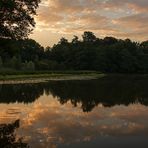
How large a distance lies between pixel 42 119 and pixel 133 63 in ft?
418

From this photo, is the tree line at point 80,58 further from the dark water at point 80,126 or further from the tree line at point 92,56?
the dark water at point 80,126

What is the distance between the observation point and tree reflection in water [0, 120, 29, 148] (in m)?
15.4

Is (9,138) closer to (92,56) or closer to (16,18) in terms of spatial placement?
(16,18)

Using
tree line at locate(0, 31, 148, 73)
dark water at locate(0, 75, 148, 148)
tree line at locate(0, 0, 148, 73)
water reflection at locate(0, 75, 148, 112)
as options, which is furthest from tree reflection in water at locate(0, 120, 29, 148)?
tree line at locate(0, 31, 148, 73)

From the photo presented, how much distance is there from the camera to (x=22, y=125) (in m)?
20.6

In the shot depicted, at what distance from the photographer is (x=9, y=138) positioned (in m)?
16.8

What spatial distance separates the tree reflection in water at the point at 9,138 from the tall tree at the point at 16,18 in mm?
11219

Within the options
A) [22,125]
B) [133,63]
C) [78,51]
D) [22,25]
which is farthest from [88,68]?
[22,125]

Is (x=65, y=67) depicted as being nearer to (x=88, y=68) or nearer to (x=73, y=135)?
(x=88, y=68)

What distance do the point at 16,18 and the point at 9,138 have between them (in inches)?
601

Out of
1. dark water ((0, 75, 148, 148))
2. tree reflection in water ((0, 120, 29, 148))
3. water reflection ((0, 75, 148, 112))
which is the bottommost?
water reflection ((0, 75, 148, 112))

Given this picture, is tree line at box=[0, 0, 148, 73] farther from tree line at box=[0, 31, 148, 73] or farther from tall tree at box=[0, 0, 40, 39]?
tall tree at box=[0, 0, 40, 39]

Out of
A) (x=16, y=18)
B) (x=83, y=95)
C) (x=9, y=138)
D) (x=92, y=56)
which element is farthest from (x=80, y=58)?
(x=9, y=138)

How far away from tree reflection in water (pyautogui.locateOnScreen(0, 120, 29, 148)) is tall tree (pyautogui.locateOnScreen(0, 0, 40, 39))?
36.8 feet
